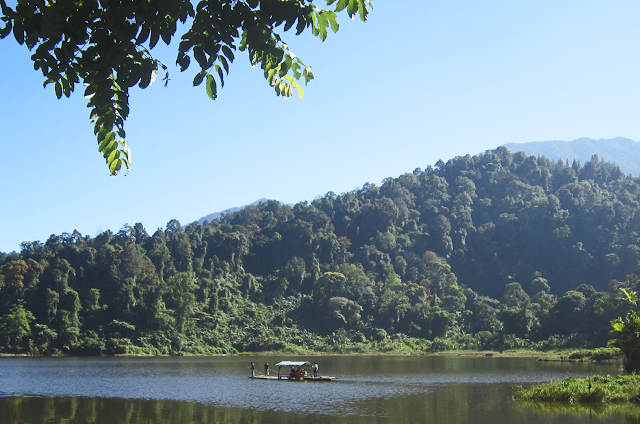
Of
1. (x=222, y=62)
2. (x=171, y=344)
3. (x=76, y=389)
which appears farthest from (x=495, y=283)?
(x=222, y=62)

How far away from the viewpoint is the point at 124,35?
12.6 feet

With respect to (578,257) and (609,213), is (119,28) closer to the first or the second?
(578,257)

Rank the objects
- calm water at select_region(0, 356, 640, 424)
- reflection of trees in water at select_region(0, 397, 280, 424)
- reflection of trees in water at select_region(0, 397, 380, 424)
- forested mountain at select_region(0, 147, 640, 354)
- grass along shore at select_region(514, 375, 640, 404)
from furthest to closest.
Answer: forested mountain at select_region(0, 147, 640, 354) → grass along shore at select_region(514, 375, 640, 404) → calm water at select_region(0, 356, 640, 424) → reflection of trees in water at select_region(0, 397, 280, 424) → reflection of trees in water at select_region(0, 397, 380, 424)

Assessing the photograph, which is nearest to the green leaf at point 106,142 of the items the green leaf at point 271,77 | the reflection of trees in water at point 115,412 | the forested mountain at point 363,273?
the green leaf at point 271,77

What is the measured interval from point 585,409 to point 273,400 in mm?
15612

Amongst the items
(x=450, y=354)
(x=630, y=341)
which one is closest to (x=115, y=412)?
(x=630, y=341)

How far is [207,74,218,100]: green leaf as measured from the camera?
13.4ft

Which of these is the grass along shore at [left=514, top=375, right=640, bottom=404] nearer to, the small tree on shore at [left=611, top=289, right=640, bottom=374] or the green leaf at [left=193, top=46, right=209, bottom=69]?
the small tree on shore at [left=611, top=289, right=640, bottom=374]

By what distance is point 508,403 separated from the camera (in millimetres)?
27422

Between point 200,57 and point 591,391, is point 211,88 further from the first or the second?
point 591,391

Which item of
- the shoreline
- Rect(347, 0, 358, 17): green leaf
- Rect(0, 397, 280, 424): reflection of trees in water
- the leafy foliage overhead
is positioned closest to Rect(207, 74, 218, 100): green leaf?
the leafy foliage overhead

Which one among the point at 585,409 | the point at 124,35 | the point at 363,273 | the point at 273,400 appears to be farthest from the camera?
the point at 363,273

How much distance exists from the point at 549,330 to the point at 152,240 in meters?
71.2

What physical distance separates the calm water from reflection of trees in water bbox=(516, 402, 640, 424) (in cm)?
4
